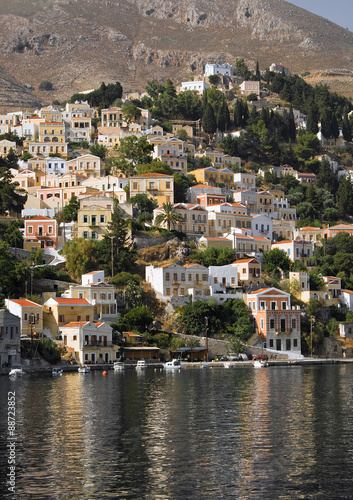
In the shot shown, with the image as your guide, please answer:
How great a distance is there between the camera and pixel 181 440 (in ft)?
122

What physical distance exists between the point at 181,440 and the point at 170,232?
2371 inches

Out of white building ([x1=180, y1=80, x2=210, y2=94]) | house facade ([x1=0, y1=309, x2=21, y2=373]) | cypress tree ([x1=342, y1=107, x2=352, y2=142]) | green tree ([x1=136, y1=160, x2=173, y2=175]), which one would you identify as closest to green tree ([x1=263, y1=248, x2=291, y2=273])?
green tree ([x1=136, y1=160, x2=173, y2=175])

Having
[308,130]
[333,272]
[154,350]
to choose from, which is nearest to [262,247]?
[333,272]

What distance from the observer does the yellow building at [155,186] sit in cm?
10525

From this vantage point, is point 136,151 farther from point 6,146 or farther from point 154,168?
point 6,146

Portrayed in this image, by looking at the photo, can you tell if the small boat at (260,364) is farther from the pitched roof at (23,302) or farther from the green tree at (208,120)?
the green tree at (208,120)

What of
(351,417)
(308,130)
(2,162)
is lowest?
(351,417)

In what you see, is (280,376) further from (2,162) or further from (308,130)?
(308,130)

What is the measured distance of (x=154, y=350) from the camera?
7962cm

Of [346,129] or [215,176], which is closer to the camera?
[215,176]

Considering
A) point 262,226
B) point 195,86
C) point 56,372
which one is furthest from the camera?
point 195,86

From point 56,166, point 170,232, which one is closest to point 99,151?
point 56,166

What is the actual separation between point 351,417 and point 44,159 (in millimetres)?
85142

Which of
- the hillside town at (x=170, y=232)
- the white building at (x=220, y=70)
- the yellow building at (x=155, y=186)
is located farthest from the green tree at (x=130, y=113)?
the white building at (x=220, y=70)
